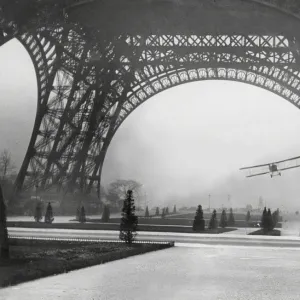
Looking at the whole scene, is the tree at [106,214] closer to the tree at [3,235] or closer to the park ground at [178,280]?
the park ground at [178,280]

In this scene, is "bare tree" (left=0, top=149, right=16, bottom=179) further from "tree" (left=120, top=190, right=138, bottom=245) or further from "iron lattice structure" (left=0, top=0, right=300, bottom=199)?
"tree" (left=120, top=190, right=138, bottom=245)

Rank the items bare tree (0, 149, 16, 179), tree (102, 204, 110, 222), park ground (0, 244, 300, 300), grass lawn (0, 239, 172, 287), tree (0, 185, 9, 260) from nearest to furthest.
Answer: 1. park ground (0, 244, 300, 300)
2. grass lawn (0, 239, 172, 287)
3. tree (0, 185, 9, 260)
4. tree (102, 204, 110, 222)
5. bare tree (0, 149, 16, 179)

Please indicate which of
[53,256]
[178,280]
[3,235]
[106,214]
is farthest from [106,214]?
[178,280]

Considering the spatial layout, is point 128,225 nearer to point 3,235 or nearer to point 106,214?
point 3,235

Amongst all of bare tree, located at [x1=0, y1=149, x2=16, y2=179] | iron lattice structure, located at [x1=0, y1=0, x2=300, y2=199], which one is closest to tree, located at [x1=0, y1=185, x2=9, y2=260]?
→ iron lattice structure, located at [x1=0, y1=0, x2=300, y2=199]

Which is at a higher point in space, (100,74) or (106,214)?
(100,74)

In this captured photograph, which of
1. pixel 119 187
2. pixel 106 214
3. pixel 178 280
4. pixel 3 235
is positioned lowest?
pixel 178 280
